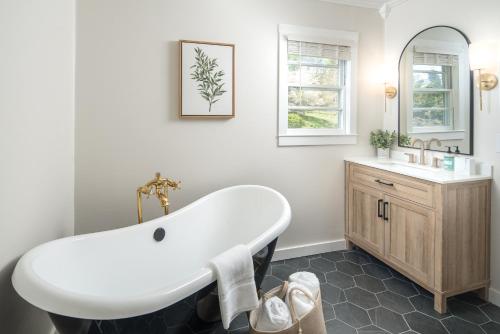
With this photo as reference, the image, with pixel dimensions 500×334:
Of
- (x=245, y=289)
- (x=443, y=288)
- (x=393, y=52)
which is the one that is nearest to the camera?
(x=245, y=289)

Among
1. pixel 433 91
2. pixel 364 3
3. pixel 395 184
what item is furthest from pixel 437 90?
pixel 364 3

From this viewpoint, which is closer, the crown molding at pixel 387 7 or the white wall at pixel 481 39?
the white wall at pixel 481 39

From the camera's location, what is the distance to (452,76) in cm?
250

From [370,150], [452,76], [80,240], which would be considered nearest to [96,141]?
[80,240]

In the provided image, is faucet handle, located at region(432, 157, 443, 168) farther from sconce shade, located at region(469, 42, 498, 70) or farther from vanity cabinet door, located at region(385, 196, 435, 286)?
sconce shade, located at region(469, 42, 498, 70)

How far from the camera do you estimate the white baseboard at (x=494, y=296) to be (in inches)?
87.6

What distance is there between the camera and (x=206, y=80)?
2.64 meters

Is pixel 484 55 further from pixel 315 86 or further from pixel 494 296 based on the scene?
pixel 494 296

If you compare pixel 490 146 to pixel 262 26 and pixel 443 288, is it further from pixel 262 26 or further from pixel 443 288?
pixel 262 26

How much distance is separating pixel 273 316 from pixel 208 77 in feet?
6.06

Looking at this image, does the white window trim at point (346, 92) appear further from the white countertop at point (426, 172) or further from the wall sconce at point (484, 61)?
the wall sconce at point (484, 61)

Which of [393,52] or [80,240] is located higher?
[393,52]

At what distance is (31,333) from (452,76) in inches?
124

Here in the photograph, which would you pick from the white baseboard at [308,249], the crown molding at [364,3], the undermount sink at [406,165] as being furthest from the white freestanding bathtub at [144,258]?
the crown molding at [364,3]
